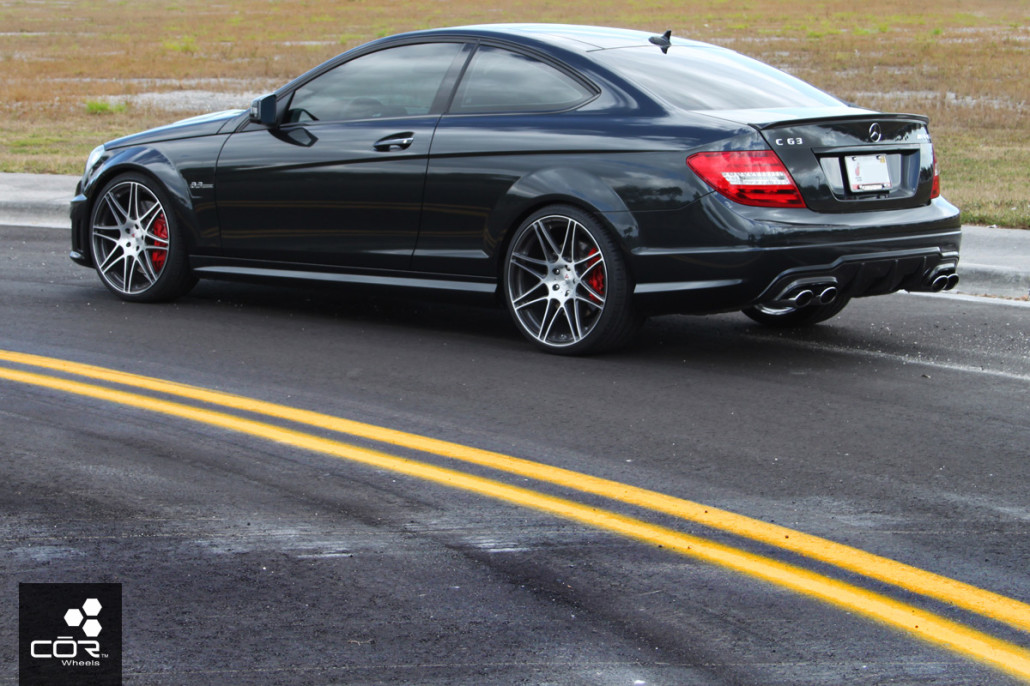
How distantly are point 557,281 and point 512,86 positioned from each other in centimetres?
110

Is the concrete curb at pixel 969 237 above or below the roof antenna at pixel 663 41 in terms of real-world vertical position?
below

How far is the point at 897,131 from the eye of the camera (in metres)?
6.99

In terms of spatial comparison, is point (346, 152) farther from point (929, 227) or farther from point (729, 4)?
point (729, 4)

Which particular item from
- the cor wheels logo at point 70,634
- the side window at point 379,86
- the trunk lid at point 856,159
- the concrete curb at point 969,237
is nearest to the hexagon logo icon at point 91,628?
the cor wheels logo at point 70,634

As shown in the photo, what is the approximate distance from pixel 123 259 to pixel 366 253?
181cm

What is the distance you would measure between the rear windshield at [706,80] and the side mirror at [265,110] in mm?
1897

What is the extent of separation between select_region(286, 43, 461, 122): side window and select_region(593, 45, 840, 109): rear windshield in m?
0.94

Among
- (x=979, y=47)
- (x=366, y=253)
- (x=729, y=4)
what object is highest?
(x=729, y=4)

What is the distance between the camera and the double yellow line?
3.81 metres

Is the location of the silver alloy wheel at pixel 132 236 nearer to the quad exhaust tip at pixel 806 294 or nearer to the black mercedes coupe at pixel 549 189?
A: the black mercedes coupe at pixel 549 189

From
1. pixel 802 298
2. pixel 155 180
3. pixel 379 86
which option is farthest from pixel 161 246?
pixel 802 298

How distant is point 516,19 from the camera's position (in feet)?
222

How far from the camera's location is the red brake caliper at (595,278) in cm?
704

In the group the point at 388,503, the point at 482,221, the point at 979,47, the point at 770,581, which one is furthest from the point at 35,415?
the point at 979,47
